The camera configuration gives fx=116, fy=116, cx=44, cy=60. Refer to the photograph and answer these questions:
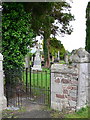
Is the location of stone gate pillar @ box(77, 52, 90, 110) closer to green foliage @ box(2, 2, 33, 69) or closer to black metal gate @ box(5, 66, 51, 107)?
black metal gate @ box(5, 66, 51, 107)

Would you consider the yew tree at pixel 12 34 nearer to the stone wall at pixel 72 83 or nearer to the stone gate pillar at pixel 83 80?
the stone wall at pixel 72 83

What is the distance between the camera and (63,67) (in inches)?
127

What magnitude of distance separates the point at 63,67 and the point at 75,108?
44.8 inches

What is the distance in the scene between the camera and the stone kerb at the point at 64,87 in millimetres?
3111

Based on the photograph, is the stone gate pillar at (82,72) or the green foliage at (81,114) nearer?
the green foliage at (81,114)

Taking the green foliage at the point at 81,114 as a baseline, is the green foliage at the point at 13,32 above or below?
above

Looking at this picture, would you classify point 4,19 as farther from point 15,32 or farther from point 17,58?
point 17,58

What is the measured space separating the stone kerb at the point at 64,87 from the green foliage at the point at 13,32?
63.8 inches

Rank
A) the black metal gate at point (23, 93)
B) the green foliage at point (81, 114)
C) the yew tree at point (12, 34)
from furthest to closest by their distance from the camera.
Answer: the yew tree at point (12, 34)
the black metal gate at point (23, 93)
the green foliage at point (81, 114)

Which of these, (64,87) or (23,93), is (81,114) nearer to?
(64,87)

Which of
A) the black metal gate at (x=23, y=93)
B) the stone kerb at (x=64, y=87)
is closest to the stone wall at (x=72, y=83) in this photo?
the stone kerb at (x=64, y=87)

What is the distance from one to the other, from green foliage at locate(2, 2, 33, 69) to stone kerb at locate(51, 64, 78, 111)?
1.62 m

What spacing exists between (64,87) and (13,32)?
2559 mm

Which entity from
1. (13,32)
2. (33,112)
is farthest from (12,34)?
(33,112)
